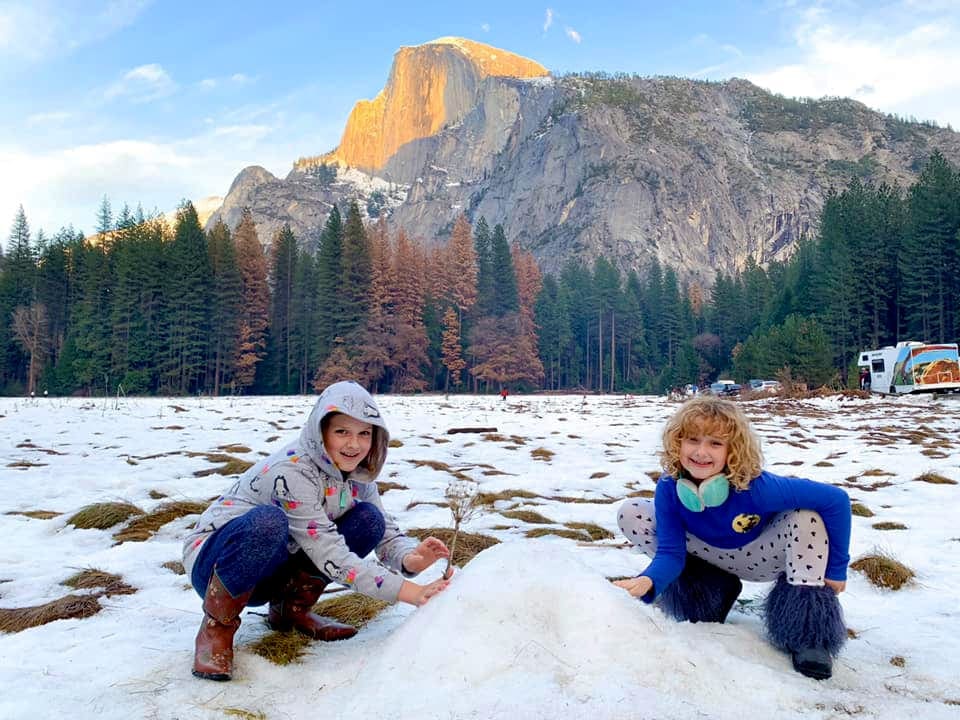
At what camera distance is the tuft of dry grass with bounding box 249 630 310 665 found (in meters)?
2.12

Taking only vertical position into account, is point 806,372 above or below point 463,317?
below

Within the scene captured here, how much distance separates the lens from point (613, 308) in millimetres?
60125

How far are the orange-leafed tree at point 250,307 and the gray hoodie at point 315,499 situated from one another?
133 ft

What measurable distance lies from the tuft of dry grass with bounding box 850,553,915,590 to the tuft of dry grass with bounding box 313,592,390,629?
8.36ft

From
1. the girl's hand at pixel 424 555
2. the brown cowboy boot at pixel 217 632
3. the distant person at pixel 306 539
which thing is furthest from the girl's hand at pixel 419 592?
the brown cowboy boot at pixel 217 632

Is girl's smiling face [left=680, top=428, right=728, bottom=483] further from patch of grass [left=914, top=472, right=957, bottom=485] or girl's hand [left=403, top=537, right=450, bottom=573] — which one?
patch of grass [left=914, top=472, right=957, bottom=485]

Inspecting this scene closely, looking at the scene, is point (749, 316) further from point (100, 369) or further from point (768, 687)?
point (768, 687)

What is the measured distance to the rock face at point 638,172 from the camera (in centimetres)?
12556

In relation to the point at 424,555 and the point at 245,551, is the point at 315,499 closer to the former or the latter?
the point at 245,551

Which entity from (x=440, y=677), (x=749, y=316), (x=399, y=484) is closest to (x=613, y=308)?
(x=749, y=316)

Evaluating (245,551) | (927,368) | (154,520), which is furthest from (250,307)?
(245,551)

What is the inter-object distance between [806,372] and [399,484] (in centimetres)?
2905

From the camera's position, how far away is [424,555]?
2.46 m

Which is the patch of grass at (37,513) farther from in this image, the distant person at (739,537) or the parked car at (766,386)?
the parked car at (766,386)
